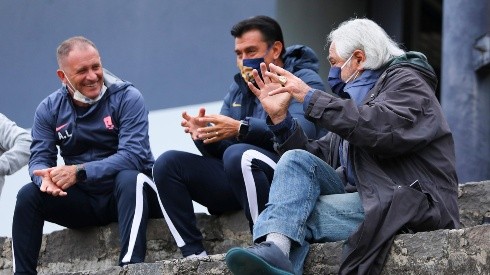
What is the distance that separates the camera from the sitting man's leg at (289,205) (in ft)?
17.3

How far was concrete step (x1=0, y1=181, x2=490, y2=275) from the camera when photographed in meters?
5.24

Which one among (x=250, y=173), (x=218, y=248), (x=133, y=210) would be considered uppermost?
(x=250, y=173)

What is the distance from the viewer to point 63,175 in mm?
6801

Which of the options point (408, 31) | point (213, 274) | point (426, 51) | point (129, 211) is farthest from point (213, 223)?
point (426, 51)

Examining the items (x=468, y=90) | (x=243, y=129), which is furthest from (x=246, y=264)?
(x=468, y=90)

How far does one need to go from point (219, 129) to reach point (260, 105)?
0.38 meters

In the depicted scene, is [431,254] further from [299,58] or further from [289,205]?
[299,58]

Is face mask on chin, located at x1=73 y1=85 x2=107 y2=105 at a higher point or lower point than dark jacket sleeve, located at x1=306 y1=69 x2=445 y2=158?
lower

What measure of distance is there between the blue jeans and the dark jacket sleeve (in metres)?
0.27

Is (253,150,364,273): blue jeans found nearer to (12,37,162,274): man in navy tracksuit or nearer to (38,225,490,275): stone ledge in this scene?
(38,225,490,275): stone ledge

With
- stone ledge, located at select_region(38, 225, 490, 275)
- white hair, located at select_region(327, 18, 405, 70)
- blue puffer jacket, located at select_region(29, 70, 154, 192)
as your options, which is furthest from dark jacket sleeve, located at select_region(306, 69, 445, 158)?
blue puffer jacket, located at select_region(29, 70, 154, 192)

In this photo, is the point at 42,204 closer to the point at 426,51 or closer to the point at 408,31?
the point at 408,31

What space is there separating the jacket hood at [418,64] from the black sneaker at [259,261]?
3.14ft

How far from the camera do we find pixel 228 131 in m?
6.56
